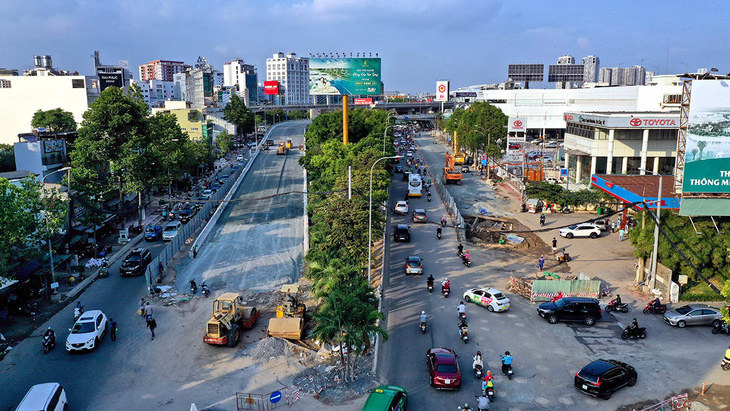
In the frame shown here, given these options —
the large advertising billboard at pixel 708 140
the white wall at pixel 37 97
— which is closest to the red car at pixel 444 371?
the large advertising billboard at pixel 708 140

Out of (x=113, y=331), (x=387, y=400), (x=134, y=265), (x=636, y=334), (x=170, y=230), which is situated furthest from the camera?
(x=170, y=230)

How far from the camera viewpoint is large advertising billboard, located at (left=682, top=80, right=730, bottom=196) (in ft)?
101

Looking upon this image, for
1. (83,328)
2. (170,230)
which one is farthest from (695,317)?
(170,230)

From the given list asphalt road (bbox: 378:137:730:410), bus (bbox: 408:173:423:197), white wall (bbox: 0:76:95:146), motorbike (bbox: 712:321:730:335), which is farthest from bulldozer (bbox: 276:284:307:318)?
white wall (bbox: 0:76:95:146)

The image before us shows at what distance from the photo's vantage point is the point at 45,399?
60.0 feet

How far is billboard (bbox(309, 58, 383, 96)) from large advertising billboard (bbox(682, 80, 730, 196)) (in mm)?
37596

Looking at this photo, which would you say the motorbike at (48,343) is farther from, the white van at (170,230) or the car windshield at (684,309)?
the car windshield at (684,309)

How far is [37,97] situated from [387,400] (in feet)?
291

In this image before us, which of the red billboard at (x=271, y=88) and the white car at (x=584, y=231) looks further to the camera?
the red billboard at (x=271, y=88)

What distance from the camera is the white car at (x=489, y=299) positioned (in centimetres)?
2948

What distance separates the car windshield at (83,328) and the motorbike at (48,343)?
0.93 m

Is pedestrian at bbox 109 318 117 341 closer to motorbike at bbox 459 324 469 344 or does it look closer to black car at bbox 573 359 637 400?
motorbike at bbox 459 324 469 344

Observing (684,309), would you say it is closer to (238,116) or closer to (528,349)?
(528,349)

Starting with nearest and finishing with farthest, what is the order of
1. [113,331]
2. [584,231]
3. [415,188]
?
[113,331] < [584,231] < [415,188]
